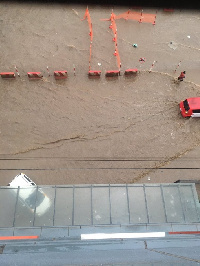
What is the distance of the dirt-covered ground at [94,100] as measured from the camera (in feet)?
53.2

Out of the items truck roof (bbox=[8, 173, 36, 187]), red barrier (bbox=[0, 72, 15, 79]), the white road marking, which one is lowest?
the white road marking

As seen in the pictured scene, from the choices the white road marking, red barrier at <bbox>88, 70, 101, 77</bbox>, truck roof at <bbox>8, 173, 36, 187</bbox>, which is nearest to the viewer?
the white road marking

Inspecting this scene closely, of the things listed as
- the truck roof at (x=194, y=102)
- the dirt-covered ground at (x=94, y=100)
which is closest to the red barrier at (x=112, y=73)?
the dirt-covered ground at (x=94, y=100)

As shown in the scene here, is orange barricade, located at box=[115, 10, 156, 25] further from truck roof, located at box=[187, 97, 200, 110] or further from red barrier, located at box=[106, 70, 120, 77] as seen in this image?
truck roof, located at box=[187, 97, 200, 110]

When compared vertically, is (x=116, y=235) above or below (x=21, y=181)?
below

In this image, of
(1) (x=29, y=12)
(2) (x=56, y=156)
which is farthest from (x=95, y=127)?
(1) (x=29, y=12)

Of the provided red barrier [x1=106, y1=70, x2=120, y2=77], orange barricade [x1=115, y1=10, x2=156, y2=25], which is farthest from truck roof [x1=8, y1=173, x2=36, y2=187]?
orange barricade [x1=115, y1=10, x2=156, y2=25]

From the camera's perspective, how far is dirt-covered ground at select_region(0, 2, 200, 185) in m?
16.2

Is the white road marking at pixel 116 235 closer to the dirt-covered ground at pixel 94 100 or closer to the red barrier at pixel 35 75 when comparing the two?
the dirt-covered ground at pixel 94 100

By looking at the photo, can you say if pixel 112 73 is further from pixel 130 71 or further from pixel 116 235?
pixel 116 235

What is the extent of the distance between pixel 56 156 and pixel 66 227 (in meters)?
7.58

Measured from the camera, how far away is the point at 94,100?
18797 mm

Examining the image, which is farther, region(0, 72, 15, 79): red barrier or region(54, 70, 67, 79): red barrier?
region(54, 70, 67, 79): red barrier

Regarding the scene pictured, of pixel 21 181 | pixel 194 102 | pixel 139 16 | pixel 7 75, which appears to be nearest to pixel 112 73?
pixel 194 102
